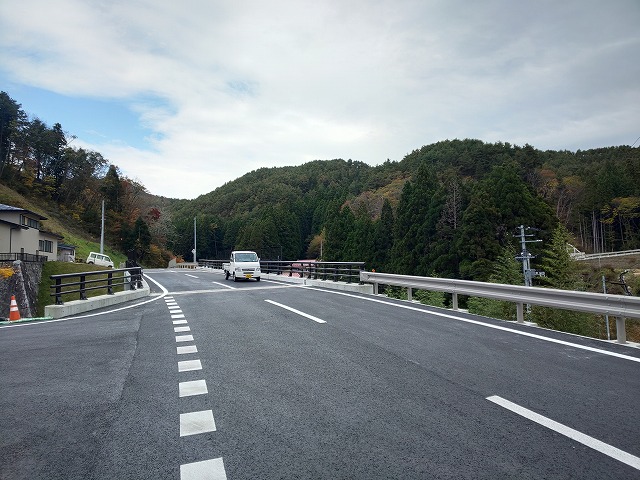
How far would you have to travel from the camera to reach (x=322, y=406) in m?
A: 4.00

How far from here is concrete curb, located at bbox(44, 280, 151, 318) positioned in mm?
11094

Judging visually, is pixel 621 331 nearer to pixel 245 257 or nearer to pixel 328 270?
pixel 328 270

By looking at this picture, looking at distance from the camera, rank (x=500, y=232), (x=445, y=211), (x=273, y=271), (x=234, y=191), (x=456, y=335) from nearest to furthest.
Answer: (x=456, y=335) < (x=273, y=271) < (x=500, y=232) < (x=445, y=211) < (x=234, y=191)

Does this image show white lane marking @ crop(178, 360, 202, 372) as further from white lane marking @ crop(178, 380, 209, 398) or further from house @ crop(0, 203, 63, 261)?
house @ crop(0, 203, 63, 261)

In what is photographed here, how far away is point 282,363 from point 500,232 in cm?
4213

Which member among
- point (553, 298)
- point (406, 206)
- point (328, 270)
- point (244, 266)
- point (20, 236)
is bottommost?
point (553, 298)

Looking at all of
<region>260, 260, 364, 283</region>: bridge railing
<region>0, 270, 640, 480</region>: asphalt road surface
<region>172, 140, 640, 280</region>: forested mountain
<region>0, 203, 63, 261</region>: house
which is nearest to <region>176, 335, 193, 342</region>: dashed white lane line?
<region>0, 270, 640, 480</region>: asphalt road surface

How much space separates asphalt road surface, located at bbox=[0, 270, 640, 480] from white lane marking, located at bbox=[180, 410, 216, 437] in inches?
0.9

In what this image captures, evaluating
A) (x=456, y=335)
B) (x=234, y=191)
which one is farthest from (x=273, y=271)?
(x=234, y=191)

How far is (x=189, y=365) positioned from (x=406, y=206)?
2016 inches

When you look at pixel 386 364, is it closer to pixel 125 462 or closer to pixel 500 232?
pixel 125 462

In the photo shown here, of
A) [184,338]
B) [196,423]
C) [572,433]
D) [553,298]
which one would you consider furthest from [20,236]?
[572,433]

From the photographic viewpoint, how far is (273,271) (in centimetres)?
2827

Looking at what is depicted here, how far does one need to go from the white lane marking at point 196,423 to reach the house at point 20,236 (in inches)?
1546
